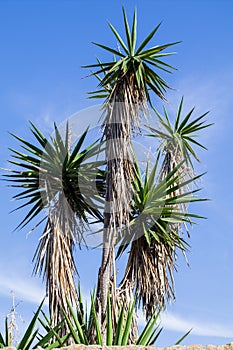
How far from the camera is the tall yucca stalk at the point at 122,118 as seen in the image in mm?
10992

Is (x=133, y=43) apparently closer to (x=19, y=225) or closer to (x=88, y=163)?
(x=88, y=163)

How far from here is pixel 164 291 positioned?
12.0 m

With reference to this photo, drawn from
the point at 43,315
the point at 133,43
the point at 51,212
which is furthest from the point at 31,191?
the point at 133,43

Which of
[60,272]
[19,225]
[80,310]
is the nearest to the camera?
[80,310]

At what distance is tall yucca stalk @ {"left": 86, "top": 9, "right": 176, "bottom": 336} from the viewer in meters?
11.0

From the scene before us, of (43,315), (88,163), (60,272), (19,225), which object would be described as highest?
(88,163)

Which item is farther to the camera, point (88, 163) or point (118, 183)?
point (88, 163)

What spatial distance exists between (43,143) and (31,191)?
947mm

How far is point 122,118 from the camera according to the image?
37.6 feet

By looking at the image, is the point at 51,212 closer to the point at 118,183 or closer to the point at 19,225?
the point at 19,225

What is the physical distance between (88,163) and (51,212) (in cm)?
118

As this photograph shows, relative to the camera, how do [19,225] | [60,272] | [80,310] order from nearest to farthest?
[80,310]
[60,272]
[19,225]

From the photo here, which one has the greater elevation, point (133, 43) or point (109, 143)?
point (133, 43)

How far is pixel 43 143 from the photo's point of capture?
12.0 metres
